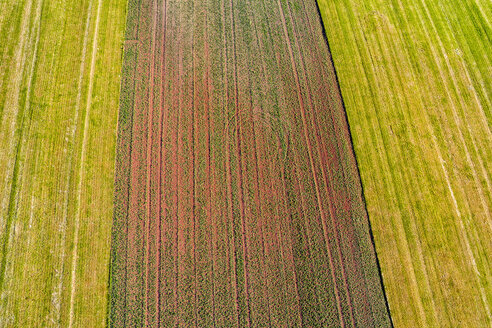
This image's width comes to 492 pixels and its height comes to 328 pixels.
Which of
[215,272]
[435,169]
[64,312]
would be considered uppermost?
[435,169]

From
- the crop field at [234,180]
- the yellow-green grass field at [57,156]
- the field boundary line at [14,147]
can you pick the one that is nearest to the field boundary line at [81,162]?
the yellow-green grass field at [57,156]

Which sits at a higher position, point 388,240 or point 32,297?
point 388,240

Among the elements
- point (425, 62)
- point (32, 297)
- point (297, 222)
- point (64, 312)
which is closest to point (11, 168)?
point (32, 297)

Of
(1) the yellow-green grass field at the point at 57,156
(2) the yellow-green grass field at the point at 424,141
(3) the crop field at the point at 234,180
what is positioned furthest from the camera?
(2) the yellow-green grass field at the point at 424,141

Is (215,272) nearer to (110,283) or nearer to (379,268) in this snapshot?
(110,283)

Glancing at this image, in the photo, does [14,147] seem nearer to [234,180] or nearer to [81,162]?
[81,162]

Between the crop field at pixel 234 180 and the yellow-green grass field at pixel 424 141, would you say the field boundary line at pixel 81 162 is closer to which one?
the crop field at pixel 234 180
